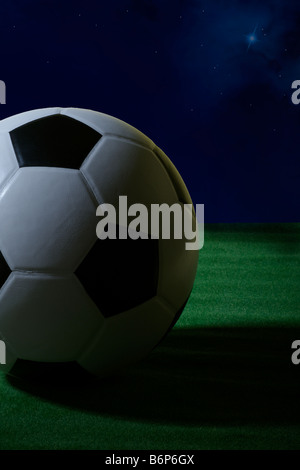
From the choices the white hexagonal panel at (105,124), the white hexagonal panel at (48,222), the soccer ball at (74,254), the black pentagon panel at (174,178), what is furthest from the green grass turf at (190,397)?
the white hexagonal panel at (105,124)

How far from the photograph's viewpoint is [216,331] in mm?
2193

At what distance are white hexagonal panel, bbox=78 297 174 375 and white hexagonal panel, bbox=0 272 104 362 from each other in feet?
0.10

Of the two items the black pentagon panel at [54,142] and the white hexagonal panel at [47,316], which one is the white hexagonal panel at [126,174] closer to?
the black pentagon panel at [54,142]

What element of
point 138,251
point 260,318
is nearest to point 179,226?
point 138,251

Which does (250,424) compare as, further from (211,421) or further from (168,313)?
(168,313)

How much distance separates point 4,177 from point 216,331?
0.99 m

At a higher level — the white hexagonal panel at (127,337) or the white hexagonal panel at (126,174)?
the white hexagonal panel at (126,174)

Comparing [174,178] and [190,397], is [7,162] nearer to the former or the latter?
[174,178]

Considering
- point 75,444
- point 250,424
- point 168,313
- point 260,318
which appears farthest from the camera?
point 260,318

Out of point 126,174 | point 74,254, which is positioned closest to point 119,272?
point 74,254

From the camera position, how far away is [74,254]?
4.96 ft

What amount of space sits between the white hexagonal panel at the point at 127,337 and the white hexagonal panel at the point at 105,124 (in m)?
0.45

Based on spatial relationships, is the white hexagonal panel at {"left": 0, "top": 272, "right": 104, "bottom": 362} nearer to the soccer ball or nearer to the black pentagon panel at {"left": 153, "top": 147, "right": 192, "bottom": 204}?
the soccer ball

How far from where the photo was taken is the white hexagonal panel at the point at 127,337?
1.57 m
